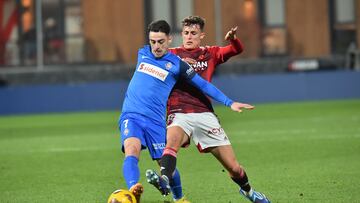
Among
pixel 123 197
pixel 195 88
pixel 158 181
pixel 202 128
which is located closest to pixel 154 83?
pixel 195 88

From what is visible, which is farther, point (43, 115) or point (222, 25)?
point (222, 25)

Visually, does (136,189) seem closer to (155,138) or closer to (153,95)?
(155,138)

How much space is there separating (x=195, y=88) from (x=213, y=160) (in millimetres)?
4700

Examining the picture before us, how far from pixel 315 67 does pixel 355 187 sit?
18.3 metres

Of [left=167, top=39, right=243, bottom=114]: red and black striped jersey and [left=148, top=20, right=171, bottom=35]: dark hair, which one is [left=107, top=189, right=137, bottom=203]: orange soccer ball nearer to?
[left=167, top=39, right=243, bottom=114]: red and black striped jersey

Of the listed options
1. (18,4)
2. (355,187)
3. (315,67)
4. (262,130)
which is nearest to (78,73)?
(18,4)

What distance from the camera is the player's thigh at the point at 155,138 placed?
29.0 feet

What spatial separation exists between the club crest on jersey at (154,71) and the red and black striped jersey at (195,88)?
0.29 meters

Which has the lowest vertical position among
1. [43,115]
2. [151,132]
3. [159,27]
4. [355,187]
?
[43,115]

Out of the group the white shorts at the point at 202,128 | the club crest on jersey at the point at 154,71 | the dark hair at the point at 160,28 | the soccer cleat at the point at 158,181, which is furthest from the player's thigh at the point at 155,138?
the dark hair at the point at 160,28

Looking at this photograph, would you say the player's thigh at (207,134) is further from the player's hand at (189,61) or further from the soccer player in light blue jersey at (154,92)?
the player's hand at (189,61)

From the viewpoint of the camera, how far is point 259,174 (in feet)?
38.8

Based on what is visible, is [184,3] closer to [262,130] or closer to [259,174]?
[262,130]

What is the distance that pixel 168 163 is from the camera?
873cm
